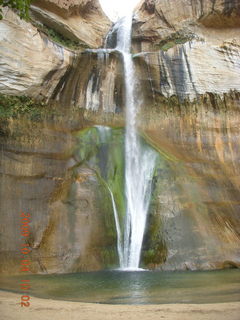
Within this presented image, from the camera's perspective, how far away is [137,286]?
9.08 m

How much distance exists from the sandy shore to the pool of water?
2.33ft

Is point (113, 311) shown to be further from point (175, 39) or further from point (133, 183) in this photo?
point (175, 39)

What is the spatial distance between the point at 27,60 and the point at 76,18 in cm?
750

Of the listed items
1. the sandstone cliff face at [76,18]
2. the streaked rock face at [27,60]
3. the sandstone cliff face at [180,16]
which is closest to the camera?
the streaked rock face at [27,60]

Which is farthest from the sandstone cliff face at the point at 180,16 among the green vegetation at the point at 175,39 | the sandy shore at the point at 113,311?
the sandy shore at the point at 113,311

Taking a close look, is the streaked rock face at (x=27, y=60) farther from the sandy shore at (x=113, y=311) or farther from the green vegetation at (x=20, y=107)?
the sandy shore at (x=113, y=311)

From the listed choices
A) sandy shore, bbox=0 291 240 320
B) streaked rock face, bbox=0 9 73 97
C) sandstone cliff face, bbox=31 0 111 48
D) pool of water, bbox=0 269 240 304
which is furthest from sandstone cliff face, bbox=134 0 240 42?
sandy shore, bbox=0 291 240 320

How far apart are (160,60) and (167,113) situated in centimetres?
269

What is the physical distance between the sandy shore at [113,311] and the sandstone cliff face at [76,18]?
16181mm

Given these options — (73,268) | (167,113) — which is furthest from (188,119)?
(73,268)

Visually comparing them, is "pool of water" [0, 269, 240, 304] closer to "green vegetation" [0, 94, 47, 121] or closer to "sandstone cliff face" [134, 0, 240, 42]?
"green vegetation" [0, 94, 47, 121]

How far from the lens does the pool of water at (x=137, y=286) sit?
291 inches

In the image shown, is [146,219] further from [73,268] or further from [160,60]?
[160,60]

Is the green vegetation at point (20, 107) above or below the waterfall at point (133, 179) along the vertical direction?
above
